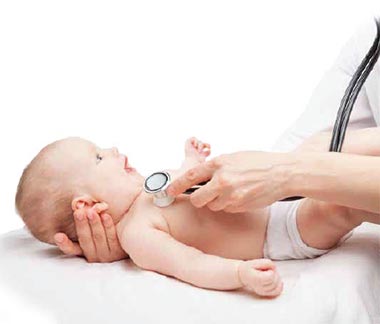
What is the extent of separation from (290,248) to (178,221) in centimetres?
21

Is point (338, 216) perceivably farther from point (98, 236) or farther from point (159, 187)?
point (98, 236)

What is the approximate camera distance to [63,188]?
1.68 meters

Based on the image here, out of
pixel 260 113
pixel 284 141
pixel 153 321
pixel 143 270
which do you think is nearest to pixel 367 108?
pixel 284 141

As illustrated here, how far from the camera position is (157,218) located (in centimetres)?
165

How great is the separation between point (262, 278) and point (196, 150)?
20.5 inches

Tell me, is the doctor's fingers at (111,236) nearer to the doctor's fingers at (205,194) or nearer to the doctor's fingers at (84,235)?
the doctor's fingers at (84,235)

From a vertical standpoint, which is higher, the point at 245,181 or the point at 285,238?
the point at 245,181

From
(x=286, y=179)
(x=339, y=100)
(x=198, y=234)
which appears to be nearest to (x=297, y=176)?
(x=286, y=179)

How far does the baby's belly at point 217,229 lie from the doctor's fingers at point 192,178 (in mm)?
56

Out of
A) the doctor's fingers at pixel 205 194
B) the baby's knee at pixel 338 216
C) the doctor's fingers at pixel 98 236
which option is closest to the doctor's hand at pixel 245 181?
the doctor's fingers at pixel 205 194

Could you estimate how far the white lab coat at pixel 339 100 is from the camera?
1.99 meters

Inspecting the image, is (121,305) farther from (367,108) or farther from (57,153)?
(367,108)

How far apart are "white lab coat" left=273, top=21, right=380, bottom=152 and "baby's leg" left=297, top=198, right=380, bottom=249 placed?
399 millimetres

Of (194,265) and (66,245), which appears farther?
(66,245)
